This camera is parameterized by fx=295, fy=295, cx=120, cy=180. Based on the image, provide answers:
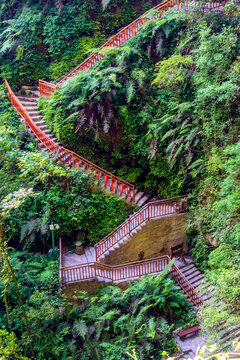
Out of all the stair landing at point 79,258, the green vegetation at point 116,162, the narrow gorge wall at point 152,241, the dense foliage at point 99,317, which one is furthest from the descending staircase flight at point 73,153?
the dense foliage at point 99,317

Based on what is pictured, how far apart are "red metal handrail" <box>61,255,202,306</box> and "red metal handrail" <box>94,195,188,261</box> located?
749 millimetres

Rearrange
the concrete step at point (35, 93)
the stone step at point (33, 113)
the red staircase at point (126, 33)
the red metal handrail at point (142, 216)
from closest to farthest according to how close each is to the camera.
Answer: the red metal handrail at point (142, 216), the red staircase at point (126, 33), the stone step at point (33, 113), the concrete step at point (35, 93)

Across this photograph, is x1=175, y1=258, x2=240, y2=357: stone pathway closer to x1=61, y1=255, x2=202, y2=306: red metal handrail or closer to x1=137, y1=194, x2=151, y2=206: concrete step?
x1=61, y1=255, x2=202, y2=306: red metal handrail

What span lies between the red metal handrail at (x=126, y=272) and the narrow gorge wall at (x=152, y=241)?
50 cm

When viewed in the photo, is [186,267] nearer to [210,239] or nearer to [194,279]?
[194,279]

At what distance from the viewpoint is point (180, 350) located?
341 inches

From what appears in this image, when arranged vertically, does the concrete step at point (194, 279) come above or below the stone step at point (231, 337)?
above

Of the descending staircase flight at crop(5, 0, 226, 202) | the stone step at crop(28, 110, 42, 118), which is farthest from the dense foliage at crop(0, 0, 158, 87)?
the stone step at crop(28, 110, 42, 118)

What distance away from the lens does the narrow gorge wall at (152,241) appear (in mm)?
11438

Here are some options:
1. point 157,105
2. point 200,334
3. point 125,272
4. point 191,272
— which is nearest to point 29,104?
point 157,105

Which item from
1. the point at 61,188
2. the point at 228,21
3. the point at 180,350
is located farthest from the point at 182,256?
the point at 228,21

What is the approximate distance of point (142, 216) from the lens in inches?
454

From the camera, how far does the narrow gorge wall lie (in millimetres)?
11438

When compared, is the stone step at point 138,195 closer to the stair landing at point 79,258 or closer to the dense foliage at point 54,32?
the stair landing at point 79,258
